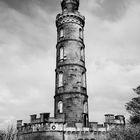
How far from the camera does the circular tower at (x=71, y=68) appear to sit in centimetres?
3256

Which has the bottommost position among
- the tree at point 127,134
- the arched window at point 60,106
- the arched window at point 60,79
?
the tree at point 127,134

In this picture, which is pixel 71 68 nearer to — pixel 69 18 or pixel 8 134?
pixel 69 18

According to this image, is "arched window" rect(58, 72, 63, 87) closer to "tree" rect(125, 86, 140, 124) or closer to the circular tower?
the circular tower

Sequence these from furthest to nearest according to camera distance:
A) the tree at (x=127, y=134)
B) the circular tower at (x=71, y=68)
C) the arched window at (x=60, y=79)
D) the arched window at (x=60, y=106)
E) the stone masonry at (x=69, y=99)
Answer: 1. the arched window at (x=60, y=79)
2. the arched window at (x=60, y=106)
3. the circular tower at (x=71, y=68)
4. the stone masonry at (x=69, y=99)
5. the tree at (x=127, y=134)

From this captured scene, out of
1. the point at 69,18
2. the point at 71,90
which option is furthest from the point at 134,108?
the point at 69,18

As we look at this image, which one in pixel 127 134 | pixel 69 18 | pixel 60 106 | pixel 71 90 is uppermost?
pixel 69 18

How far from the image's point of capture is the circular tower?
107 feet

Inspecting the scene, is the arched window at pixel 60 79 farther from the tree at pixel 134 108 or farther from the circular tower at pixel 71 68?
the tree at pixel 134 108

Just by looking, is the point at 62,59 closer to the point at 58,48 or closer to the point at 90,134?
the point at 58,48

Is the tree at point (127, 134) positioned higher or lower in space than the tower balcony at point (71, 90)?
lower

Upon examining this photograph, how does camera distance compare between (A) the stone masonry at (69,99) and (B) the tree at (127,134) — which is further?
(A) the stone masonry at (69,99)

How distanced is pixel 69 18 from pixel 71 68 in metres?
7.17

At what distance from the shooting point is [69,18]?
120 ft

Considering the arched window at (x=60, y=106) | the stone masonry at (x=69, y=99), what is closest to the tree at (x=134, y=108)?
the stone masonry at (x=69, y=99)
